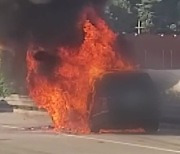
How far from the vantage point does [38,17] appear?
58.5 feet

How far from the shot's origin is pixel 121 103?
53.6 ft

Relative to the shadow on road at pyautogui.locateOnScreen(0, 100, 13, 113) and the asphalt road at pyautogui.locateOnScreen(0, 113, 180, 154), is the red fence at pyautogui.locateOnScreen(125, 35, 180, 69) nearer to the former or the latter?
the shadow on road at pyautogui.locateOnScreen(0, 100, 13, 113)

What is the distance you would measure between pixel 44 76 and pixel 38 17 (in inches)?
63.5

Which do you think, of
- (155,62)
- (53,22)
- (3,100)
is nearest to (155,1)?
(155,62)

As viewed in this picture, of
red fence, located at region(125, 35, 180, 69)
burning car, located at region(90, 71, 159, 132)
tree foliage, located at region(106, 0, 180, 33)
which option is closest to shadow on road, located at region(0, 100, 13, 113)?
red fence, located at region(125, 35, 180, 69)

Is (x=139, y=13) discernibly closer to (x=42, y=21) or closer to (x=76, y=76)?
(x=42, y=21)

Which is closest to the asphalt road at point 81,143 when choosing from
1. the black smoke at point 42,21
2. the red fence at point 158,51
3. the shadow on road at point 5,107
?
the black smoke at point 42,21

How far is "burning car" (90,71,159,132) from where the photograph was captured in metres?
16.3

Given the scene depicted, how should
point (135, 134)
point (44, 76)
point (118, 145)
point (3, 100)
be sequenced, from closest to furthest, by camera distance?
point (118, 145), point (135, 134), point (44, 76), point (3, 100)

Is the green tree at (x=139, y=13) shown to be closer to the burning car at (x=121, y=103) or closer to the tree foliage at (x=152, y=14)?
the tree foliage at (x=152, y=14)

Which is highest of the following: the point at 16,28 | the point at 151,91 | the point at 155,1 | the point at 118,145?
the point at 155,1

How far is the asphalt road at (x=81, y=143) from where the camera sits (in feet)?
41.8

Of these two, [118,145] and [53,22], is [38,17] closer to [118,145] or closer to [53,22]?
[53,22]

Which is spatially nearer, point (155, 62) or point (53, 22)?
point (53, 22)
